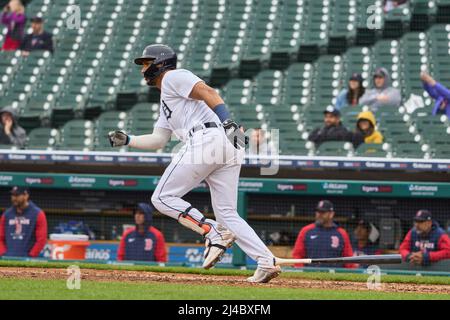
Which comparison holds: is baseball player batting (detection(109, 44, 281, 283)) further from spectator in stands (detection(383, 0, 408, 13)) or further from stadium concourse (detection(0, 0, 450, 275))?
spectator in stands (detection(383, 0, 408, 13))

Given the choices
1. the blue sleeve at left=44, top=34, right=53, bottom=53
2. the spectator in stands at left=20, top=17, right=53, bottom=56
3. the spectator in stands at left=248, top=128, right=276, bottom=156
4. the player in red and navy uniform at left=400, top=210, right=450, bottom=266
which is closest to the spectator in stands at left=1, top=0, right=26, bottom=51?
the spectator in stands at left=20, top=17, right=53, bottom=56

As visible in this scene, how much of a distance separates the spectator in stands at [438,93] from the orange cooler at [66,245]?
4641mm

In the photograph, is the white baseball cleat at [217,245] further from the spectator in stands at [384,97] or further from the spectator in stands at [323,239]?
the spectator in stands at [384,97]

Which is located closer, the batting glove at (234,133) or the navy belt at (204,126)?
the batting glove at (234,133)

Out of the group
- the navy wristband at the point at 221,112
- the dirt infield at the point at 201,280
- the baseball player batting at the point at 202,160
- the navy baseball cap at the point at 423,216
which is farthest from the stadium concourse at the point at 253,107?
the navy wristband at the point at 221,112

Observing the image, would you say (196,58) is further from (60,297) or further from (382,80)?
(60,297)

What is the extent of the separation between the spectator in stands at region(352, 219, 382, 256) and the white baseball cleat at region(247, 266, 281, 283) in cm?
303

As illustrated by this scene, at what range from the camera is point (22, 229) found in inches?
426

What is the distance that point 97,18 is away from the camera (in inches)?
677

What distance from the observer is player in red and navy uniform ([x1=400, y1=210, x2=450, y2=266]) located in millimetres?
9859

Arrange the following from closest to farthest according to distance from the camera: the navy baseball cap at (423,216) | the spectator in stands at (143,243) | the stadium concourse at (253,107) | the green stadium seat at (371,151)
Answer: the navy baseball cap at (423,216)
the spectator in stands at (143,243)
the stadium concourse at (253,107)
the green stadium seat at (371,151)

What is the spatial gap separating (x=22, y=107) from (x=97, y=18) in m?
2.72

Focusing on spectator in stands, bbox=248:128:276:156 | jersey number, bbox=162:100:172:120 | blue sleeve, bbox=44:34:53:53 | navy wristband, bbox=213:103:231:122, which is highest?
blue sleeve, bbox=44:34:53:53

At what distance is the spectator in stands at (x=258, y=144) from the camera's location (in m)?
11.7
